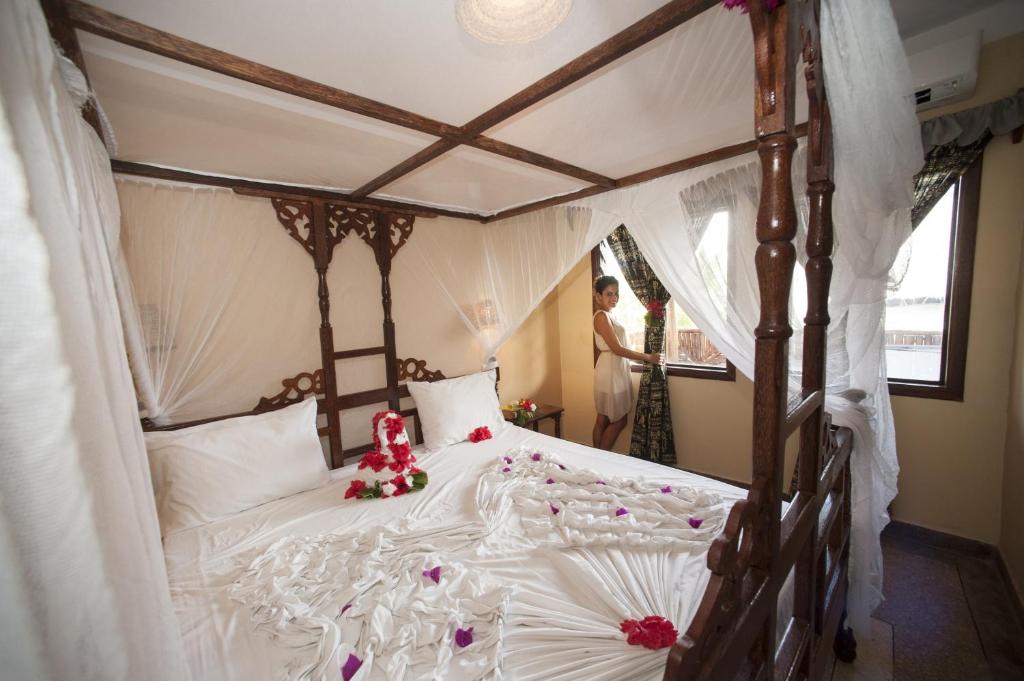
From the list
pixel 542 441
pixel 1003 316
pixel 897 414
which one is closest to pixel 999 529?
pixel 897 414

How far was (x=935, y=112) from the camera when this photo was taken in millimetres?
2014

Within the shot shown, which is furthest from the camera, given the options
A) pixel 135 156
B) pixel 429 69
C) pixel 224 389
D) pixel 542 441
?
pixel 542 441

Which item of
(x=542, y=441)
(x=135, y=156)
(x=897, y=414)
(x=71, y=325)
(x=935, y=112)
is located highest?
(x=935, y=112)

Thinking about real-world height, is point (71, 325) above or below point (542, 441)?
above

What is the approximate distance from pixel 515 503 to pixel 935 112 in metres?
2.95

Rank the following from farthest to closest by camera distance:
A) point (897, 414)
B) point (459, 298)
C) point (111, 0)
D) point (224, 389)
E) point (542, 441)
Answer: point (459, 298), point (542, 441), point (897, 414), point (224, 389), point (111, 0)

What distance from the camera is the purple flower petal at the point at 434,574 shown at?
1.33 meters

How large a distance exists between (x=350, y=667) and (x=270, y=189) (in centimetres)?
239

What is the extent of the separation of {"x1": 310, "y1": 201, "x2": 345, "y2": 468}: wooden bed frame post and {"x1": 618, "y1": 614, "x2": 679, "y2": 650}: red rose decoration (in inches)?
79.5

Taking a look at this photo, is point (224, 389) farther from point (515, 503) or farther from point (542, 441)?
point (542, 441)

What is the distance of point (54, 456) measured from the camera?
0.30 meters

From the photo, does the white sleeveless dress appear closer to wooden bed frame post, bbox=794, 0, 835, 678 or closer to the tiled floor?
the tiled floor

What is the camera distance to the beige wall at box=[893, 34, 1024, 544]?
1.89m

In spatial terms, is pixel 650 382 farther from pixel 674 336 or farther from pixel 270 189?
pixel 270 189
